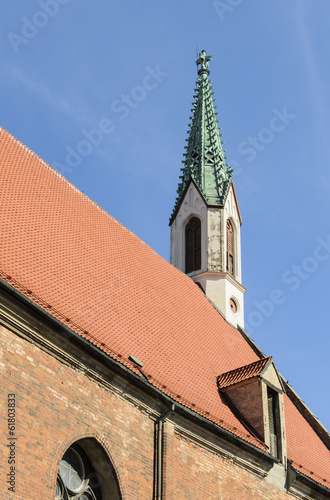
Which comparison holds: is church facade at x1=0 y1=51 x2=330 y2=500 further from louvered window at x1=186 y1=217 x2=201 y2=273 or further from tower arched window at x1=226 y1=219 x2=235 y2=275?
tower arched window at x1=226 y1=219 x2=235 y2=275

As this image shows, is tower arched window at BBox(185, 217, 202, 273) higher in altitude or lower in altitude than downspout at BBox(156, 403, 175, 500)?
higher

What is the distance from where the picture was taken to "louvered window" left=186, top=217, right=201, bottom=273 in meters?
26.0

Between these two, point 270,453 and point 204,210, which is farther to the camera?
point 204,210

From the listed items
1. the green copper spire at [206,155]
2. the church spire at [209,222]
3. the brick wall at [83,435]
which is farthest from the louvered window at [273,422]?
the green copper spire at [206,155]

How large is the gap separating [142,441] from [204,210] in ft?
46.5

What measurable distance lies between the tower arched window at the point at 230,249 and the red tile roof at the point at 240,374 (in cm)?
796

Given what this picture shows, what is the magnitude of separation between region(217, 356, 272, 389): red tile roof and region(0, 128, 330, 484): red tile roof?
27cm

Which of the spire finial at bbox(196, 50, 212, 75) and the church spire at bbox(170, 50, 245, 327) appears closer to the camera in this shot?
the church spire at bbox(170, 50, 245, 327)

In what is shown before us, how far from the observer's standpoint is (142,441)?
1371 centimetres

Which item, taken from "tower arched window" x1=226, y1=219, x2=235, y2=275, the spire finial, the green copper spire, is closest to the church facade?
"tower arched window" x1=226, y1=219, x2=235, y2=275

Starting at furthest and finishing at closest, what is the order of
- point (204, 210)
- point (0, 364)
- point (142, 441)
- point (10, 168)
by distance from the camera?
point (204, 210), point (10, 168), point (142, 441), point (0, 364)

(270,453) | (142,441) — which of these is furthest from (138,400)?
(270,453)

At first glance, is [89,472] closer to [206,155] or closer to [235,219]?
[235,219]

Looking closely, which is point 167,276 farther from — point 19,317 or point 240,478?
point 19,317
